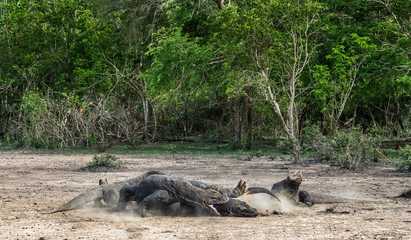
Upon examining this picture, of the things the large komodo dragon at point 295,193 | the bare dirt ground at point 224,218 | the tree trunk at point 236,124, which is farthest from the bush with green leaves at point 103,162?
the tree trunk at point 236,124

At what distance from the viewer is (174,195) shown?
22.6 feet

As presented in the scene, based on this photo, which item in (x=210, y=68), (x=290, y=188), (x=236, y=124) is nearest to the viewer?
(x=290, y=188)

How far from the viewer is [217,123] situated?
2892cm

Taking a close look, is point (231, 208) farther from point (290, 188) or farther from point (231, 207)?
point (290, 188)

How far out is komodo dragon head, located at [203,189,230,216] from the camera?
6781mm

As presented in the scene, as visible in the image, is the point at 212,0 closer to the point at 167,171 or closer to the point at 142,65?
the point at 142,65

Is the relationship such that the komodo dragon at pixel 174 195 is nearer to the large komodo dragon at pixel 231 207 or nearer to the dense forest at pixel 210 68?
the large komodo dragon at pixel 231 207

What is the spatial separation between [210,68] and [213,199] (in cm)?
1578

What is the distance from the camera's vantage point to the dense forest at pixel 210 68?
18500mm

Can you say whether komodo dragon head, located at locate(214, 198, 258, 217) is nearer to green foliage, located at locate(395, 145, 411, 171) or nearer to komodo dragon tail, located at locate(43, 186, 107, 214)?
komodo dragon tail, located at locate(43, 186, 107, 214)

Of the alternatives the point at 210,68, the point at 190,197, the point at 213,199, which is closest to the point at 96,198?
the point at 190,197

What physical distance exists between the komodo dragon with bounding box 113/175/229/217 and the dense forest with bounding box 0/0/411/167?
6956 mm

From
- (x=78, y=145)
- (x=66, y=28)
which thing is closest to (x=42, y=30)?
(x=66, y=28)

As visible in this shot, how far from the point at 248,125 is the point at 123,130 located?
17.3 ft
